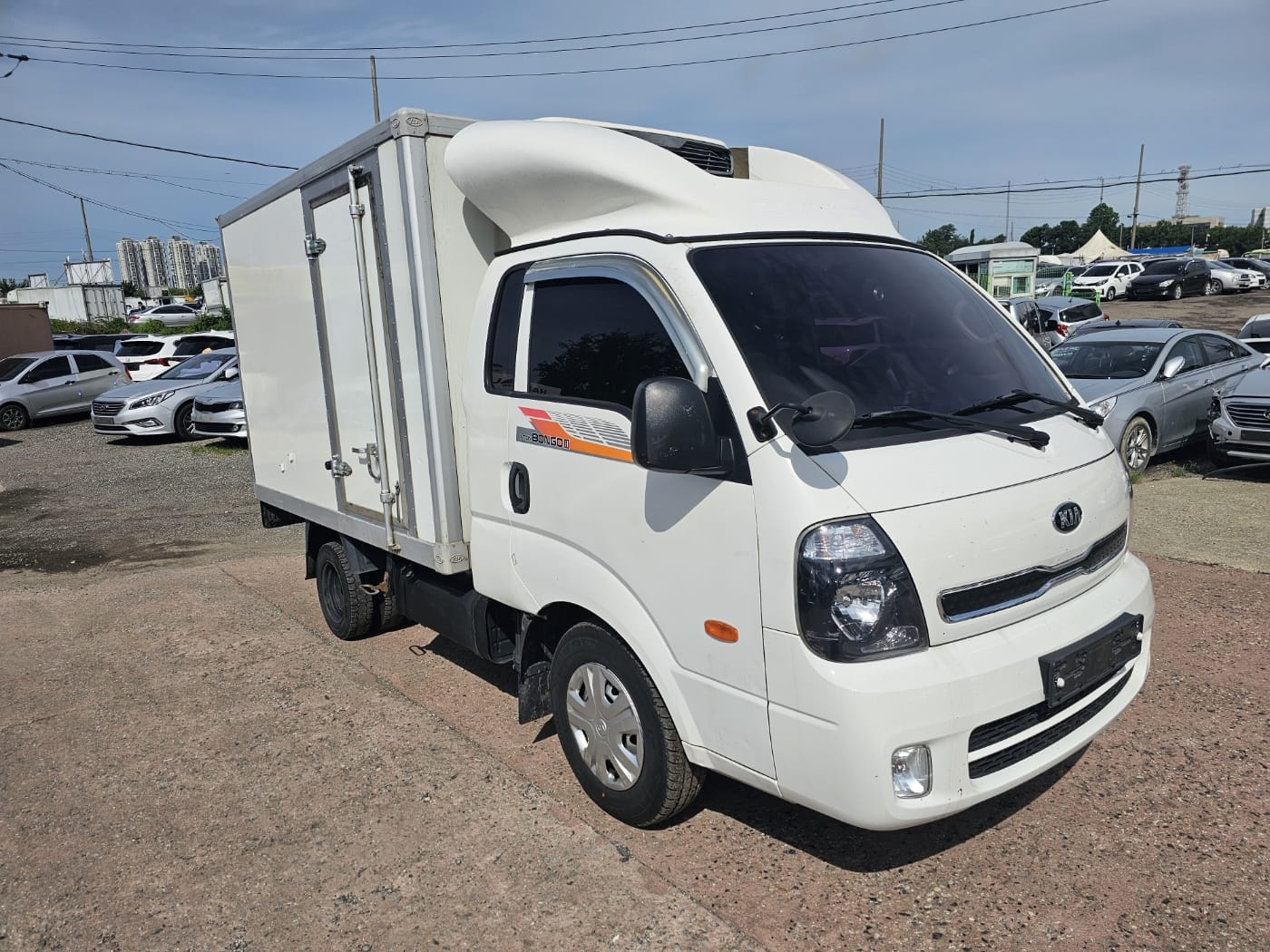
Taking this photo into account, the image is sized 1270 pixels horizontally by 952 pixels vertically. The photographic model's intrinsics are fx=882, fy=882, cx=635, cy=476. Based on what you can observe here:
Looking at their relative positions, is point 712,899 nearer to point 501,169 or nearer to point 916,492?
point 916,492

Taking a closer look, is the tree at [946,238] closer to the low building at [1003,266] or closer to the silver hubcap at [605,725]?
the low building at [1003,266]

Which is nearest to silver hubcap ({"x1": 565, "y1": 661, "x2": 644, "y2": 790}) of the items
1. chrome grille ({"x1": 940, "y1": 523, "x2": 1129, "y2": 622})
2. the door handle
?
the door handle

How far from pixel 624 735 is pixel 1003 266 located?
28.1 meters

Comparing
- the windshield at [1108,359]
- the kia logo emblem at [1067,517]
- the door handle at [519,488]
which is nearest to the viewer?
the kia logo emblem at [1067,517]

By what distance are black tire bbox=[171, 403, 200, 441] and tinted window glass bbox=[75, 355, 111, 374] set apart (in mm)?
5015

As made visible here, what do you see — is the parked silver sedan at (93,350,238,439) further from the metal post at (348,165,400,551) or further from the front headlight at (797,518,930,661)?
the front headlight at (797,518,930,661)

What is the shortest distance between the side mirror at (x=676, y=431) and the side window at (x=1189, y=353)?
9311 millimetres

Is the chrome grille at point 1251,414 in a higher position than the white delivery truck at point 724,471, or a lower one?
lower

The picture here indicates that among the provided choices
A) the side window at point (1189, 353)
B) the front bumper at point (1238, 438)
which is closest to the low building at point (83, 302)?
the side window at point (1189, 353)

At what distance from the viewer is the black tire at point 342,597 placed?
565 cm

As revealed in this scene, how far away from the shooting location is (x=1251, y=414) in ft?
29.0

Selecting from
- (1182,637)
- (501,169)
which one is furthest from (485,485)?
(1182,637)

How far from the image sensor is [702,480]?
2844mm

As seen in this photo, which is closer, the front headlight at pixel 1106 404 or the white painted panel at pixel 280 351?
the white painted panel at pixel 280 351
